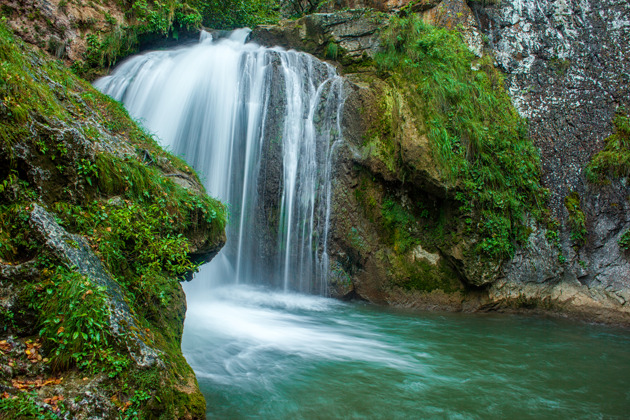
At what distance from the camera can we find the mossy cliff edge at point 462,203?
23.7 ft

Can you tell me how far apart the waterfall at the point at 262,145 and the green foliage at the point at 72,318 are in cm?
530

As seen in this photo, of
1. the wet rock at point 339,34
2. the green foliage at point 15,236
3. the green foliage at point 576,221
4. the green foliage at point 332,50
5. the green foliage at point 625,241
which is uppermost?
the wet rock at point 339,34

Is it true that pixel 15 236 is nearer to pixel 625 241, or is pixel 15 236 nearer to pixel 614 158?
pixel 625 241

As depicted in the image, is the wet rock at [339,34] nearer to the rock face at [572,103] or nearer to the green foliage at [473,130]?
the green foliage at [473,130]

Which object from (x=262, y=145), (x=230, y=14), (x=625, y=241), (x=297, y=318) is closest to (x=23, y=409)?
(x=297, y=318)

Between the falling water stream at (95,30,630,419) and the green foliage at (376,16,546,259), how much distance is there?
5.42ft

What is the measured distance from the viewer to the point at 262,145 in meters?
8.50

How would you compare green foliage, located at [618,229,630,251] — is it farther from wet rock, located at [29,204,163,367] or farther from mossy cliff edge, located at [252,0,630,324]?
wet rock, located at [29,204,163,367]

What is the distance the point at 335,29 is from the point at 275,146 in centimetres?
409

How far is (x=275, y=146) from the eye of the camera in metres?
8.51

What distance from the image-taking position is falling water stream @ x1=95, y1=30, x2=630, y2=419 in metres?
3.92

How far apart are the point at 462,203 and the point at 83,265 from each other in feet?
21.4

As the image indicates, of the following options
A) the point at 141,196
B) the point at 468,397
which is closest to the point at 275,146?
the point at 141,196

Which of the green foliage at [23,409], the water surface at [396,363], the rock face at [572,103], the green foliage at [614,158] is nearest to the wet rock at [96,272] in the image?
the green foliage at [23,409]
